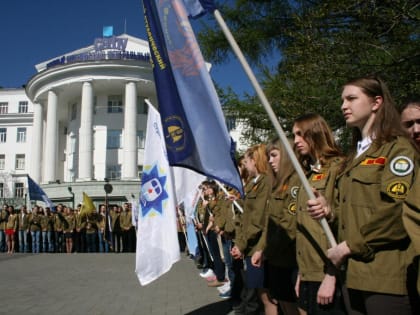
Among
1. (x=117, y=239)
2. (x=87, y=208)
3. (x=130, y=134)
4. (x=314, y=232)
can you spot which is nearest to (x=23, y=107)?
(x=130, y=134)

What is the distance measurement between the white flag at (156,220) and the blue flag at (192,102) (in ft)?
7.68

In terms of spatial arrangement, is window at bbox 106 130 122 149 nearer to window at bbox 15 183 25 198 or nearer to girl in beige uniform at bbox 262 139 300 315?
window at bbox 15 183 25 198

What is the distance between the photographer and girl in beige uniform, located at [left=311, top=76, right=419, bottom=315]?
2.19 meters

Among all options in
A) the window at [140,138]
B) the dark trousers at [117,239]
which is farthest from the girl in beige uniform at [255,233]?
the window at [140,138]

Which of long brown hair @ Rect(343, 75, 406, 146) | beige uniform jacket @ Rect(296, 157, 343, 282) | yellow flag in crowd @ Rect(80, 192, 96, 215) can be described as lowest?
beige uniform jacket @ Rect(296, 157, 343, 282)

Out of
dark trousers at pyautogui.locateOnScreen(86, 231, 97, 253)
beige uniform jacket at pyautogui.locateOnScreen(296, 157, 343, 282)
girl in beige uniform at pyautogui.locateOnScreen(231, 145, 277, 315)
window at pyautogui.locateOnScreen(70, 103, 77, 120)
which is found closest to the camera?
beige uniform jacket at pyautogui.locateOnScreen(296, 157, 343, 282)

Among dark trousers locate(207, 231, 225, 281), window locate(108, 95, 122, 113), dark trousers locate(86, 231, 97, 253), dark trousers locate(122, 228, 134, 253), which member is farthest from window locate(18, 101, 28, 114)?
dark trousers locate(207, 231, 225, 281)

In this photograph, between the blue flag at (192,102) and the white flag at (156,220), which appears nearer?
the blue flag at (192,102)

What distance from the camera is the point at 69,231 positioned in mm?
20281

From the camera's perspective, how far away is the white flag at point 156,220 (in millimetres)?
5523

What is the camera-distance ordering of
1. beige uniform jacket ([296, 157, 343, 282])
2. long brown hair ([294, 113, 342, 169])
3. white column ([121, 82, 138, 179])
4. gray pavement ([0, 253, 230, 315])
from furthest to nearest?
white column ([121, 82, 138, 179])
gray pavement ([0, 253, 230, 315])
long brown hair ([294, 113, 342, 169])
beige uniform jacket ([296, 157, 343, 282])

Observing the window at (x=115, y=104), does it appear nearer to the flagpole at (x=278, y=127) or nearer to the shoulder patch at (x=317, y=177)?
the shoulder patch at (x=317, y=177)

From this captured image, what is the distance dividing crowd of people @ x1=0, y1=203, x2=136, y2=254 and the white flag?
14624mm

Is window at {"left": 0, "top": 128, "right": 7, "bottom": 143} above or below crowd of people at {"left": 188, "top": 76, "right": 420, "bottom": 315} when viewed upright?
above
